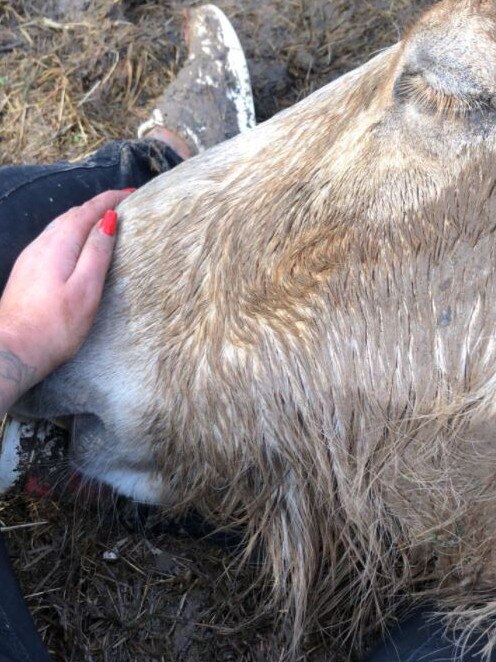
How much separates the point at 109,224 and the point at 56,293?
19 centimetres

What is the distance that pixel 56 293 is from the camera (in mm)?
1480

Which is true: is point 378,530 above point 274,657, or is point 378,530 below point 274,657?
above

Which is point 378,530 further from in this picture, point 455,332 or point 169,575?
point 169,575

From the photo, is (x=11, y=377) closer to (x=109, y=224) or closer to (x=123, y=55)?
(x=109, y=224)

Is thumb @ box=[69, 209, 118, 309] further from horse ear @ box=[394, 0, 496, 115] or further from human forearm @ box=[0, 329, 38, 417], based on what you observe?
horse ear @ box=[394, 0, 496, 115]

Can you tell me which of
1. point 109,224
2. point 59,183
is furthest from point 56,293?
point 59,183

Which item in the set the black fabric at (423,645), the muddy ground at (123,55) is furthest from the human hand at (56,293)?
the muddy ground at (123,55)

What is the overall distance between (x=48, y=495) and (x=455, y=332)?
1133 millimetres

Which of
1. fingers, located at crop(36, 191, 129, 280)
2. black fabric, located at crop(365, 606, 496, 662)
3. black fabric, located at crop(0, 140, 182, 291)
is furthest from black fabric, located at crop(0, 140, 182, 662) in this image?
black fabric, located at crop(365, 606, 496, 662)

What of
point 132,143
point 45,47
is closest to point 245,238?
point 132,143

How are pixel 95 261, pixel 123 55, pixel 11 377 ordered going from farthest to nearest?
pixel 123 55, pixel 95 261, pixel 11 377

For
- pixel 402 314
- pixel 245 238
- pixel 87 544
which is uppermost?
pixel 245 238

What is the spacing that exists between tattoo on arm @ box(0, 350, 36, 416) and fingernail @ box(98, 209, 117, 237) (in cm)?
31

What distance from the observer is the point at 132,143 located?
2305 millimetres
